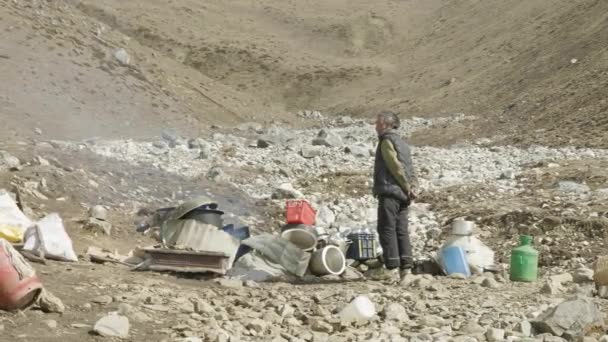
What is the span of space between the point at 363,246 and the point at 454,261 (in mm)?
767

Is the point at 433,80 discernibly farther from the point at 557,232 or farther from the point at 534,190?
the point at 557,232

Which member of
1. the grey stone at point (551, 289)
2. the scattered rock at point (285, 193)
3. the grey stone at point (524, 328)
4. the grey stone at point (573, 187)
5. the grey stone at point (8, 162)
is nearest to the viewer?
the grey stone at point (524, 328)

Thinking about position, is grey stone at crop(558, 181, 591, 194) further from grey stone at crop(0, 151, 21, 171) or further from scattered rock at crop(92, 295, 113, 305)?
scattered rock at crop(92, 295, 113, 305)

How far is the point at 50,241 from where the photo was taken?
22.6 ft

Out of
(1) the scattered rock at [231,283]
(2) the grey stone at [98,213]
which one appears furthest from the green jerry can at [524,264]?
(2) the grey stone at [98,213]

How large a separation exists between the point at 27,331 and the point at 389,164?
11.1 ft

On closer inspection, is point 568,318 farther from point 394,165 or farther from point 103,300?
point 103,300

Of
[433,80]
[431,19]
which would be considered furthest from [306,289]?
[431,19]

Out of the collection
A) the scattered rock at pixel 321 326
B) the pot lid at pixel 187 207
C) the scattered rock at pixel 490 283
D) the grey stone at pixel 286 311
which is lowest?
the scattered rock at pixel 321 326

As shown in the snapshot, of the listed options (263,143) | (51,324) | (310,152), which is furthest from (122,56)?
(51,324)

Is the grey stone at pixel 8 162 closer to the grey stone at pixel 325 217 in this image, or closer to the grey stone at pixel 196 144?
the grey stone at pixel 325 217

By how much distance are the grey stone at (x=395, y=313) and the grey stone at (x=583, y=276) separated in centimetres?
188

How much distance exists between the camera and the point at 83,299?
5551mm

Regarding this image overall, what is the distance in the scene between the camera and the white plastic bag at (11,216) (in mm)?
7262
